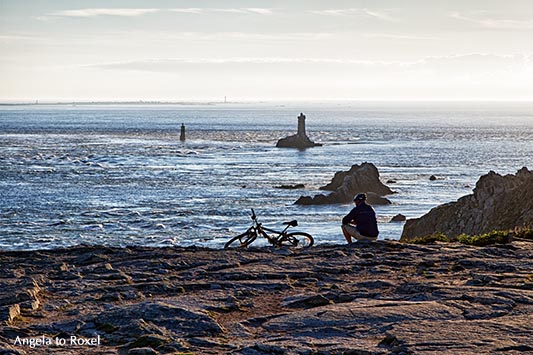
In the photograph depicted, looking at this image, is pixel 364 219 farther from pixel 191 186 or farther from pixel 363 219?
pixel 191 186

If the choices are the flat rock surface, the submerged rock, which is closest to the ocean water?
the submerged rock

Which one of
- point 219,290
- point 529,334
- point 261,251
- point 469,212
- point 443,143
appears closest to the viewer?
point 529,334

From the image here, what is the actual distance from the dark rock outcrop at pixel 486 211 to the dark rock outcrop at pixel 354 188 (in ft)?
76.4

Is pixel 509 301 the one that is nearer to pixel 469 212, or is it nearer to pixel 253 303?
pixel 253 303

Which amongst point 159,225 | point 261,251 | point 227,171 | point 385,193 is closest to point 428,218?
point 261,251

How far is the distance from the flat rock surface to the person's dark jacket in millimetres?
835

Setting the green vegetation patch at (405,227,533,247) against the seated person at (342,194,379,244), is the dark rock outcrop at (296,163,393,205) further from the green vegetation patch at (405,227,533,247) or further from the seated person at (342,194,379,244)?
the seated person at (342,194,379,244)

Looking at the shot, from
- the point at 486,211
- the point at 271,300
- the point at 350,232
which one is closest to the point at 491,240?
the point at 350,232

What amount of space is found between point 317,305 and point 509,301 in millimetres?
2692

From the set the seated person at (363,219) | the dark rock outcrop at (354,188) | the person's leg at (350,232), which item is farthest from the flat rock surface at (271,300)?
the dark rock outcrop at (354,188)

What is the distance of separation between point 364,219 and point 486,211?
11458 mm

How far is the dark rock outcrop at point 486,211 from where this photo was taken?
1041 inches

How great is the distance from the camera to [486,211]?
92.0 feet

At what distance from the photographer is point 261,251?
16906 mm
